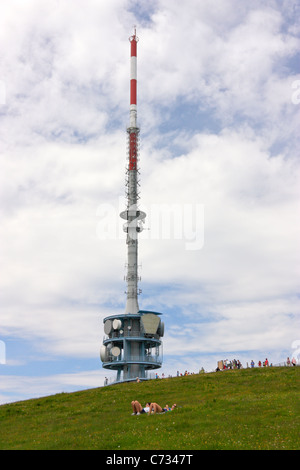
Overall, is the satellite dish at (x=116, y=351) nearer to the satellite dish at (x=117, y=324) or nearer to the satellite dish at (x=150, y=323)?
the satellite dish at (x=117, y=324)

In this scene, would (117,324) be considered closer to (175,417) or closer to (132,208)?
(132,208)

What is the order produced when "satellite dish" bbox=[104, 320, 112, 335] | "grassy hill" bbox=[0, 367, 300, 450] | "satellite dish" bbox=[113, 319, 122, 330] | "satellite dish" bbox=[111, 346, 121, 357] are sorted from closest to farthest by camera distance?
"grassy hill" bbox=[0, 367, 300, 450], "satellite dish" bbox=[111, 346, 121, 357], "satellite dish" bbox=[113, 319, 122, 330], "satellite dish" bbox=[104, 320, 112, 335]

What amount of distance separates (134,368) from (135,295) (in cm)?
1298

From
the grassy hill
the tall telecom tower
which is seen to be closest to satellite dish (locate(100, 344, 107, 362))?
the tall telecom tower

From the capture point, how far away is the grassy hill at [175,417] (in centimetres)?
2355

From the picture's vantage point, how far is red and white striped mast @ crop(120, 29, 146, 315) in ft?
290

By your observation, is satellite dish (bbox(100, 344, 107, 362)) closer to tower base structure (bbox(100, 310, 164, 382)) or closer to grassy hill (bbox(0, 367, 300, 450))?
tower base structure (bbox(100, 310, 164, 382))

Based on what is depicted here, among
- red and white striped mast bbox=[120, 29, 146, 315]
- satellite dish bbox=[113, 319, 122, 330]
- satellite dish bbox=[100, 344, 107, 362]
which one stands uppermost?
red and white striped mast bbox=[120, 29, 146, 315]

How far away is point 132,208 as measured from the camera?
93.4m

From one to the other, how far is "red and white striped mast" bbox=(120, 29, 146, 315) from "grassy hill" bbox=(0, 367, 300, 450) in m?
36.8

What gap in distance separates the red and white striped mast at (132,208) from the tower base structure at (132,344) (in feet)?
9.05

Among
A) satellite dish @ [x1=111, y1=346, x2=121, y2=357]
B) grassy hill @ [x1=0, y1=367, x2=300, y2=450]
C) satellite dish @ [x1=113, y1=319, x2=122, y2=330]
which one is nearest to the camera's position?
grassy hill @ [x1=0, y1=367, x2=300, y2=450]
